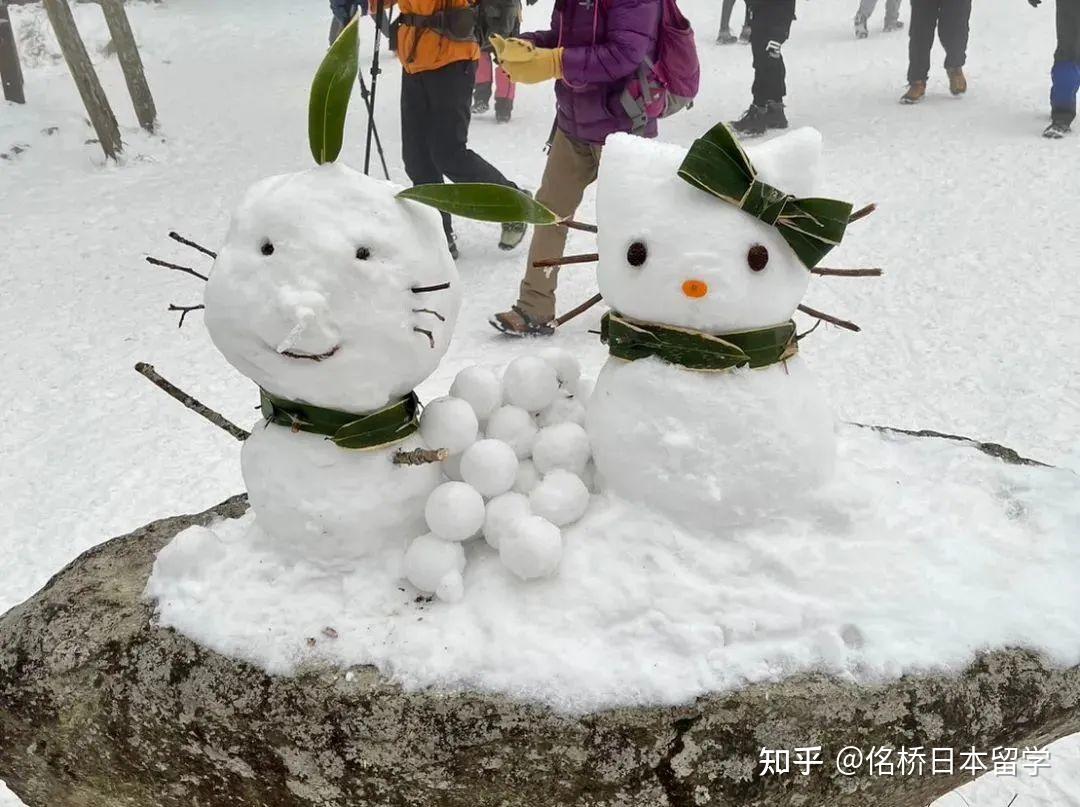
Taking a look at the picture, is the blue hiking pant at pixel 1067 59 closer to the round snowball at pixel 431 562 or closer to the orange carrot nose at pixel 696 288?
the orange carrot nose at pixel 696 288

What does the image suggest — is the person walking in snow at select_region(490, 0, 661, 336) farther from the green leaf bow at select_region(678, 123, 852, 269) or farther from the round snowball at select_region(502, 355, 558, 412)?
the green leaf bow at select_region(678, 123, 852, 269)

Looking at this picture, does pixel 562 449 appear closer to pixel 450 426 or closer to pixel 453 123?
pixel 450 426

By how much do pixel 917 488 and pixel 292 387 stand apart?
117 centimetres

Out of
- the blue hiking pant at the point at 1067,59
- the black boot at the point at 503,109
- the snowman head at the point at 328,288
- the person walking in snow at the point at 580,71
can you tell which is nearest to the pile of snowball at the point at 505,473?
the snowman head at the point at 328,288

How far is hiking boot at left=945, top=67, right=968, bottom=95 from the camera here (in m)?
6.18

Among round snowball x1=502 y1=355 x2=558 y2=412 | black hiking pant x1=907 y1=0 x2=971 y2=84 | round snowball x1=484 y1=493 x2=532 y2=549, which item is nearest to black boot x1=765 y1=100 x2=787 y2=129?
black hiking pant x1=907 y1=0 x2=971 y2=84

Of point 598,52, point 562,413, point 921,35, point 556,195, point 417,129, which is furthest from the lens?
point 921,35

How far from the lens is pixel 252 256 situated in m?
1.34

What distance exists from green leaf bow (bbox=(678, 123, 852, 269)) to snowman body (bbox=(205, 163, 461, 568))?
437mm

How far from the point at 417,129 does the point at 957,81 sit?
4352mm

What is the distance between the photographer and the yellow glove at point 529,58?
10.2 feet

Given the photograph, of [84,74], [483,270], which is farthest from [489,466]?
[84,74]

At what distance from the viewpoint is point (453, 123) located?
3857 mm

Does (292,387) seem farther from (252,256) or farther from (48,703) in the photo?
(48,703)
